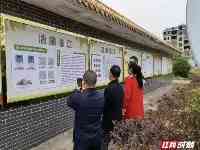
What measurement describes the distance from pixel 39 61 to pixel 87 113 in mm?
3508

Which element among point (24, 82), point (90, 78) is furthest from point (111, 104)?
point (24, 82)

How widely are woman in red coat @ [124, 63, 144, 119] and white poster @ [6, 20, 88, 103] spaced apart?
2.01 metres

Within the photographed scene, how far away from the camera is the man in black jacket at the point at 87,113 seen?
4770 millimetres

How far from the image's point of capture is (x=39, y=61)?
811cm

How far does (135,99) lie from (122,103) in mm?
547

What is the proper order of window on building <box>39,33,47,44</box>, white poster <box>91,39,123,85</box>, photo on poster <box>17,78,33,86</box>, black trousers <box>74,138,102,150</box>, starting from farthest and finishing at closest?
white poster <box>91,39,123,85</box> < window on building <box>39,33,47,44</box> < photo on poster <box>17,78,33,86</box> < black trousers <box>74,138,102,150</box>

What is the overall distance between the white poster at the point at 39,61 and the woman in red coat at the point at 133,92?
6.58ft

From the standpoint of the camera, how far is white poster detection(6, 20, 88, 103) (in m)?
7.23

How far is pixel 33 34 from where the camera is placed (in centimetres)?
798

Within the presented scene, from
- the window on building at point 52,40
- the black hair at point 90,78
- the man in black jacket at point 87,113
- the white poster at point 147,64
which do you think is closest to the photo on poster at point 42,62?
Result: the window on building at point 52,40

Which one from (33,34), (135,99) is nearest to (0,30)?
(33,34)

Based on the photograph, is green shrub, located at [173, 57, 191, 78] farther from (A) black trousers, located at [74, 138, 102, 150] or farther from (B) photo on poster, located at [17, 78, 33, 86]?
(A) black trousers, located at [74, 138, 102, 150]

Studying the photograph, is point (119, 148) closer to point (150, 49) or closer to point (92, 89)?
point (92, 89)

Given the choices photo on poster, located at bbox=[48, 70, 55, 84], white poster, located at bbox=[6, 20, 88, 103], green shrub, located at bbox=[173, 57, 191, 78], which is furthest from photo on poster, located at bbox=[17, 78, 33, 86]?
green shrub, located at bbox=[173, 57, 191, 78]
